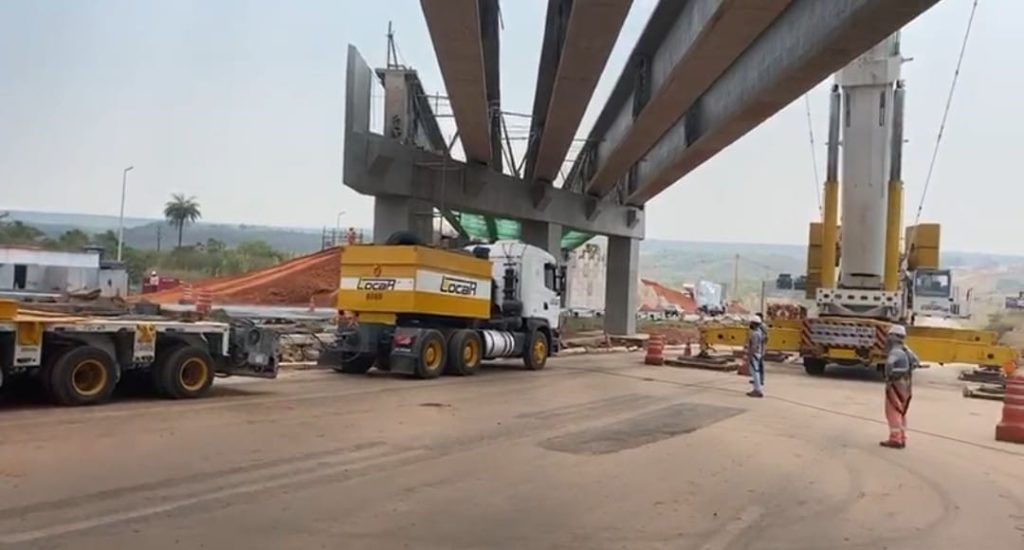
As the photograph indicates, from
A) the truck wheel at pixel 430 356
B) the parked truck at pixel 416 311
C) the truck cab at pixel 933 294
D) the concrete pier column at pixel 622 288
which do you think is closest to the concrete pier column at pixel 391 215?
the parked truck at pixel 416 311

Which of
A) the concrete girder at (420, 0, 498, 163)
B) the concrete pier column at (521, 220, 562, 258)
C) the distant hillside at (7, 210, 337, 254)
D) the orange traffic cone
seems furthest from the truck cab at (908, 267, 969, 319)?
the distant hillside at (7, 210, 337, 254)

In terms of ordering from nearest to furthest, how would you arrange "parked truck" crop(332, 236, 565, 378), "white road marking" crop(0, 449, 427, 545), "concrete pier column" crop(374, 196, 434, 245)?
"white road marking" crop(0, 449, 427, 545)
"parked truck" crop(332, 236, 565, 378)
"concrete pier column" crop(374, 196, 434, 245)

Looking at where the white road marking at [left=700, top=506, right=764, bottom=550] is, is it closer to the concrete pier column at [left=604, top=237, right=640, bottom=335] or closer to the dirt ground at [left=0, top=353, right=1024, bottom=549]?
the dirt ground at [left=0, top=353, right=1024, bottom=549]

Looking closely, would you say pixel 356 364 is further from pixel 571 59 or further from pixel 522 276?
pixel 571 59

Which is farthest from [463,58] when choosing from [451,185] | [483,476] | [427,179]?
[451,185]

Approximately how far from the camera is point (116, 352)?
12789 millimetres

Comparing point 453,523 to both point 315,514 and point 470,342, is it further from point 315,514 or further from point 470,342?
point 470,342

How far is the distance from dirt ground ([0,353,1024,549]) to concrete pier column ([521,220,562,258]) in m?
19.7

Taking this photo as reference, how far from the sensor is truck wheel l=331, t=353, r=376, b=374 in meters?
19.4

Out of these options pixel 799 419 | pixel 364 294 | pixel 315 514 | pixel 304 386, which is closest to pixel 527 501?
pixel 315 514

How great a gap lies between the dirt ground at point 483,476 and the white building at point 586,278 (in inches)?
2121

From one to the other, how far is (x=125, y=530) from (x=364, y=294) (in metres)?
13.1

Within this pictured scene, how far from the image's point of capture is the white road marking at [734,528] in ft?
22.5

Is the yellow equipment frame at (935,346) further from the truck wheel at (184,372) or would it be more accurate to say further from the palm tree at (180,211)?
the palm tree at (180,211)
